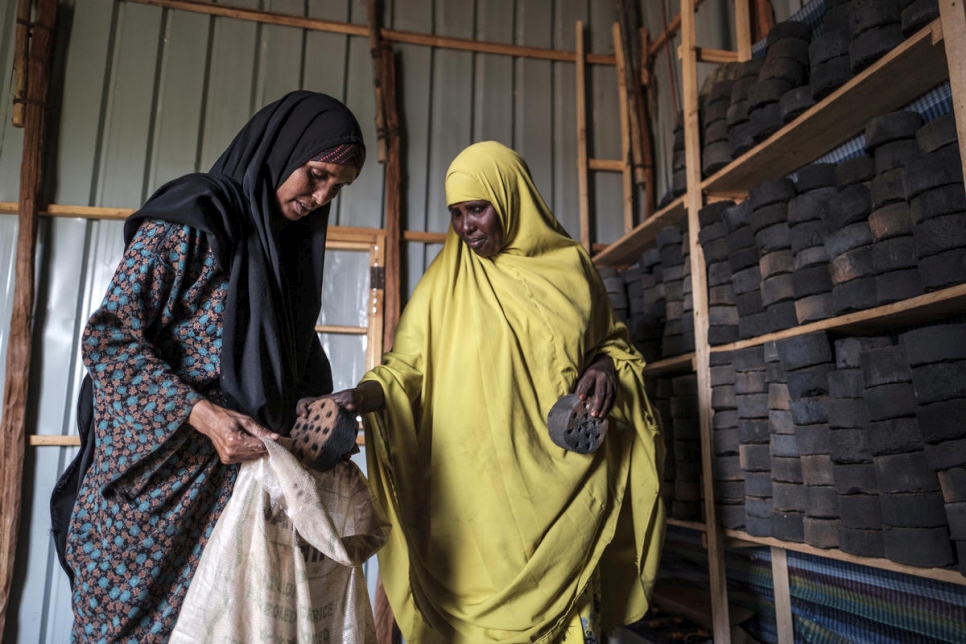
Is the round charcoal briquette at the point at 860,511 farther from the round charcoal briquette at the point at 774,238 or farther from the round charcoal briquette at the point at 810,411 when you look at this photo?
the round charcoal briquette at the point at 774,238

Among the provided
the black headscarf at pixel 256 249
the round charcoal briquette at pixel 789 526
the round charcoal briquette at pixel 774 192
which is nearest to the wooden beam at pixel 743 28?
the round charcoal briquette at pixel 774 192

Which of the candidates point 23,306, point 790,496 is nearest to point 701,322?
point 790,496

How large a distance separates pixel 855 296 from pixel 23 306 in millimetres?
4112

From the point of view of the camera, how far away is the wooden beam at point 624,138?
4.76m

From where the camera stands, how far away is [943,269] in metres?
1.92

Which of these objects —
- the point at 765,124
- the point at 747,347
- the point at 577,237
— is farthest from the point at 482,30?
the point at 747,347

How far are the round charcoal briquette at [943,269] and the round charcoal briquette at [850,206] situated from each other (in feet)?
1.01

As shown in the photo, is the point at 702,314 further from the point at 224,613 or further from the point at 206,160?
the point at 206,160

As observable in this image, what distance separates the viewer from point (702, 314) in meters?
3.10

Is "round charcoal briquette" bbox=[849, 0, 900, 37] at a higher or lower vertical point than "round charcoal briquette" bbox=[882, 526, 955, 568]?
higher

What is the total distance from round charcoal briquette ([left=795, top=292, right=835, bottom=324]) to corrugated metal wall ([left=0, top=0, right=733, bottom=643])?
2080 mm

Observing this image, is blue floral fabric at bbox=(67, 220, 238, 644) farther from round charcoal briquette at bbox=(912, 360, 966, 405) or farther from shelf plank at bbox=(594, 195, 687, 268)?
shelf plank at bbox=(594, 195, 687, 268)

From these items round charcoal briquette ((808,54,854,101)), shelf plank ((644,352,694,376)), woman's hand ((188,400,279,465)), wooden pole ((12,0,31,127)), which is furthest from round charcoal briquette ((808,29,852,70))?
wooden pole ((12,0,31,127))

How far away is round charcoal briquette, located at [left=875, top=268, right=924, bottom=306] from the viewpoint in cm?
205
